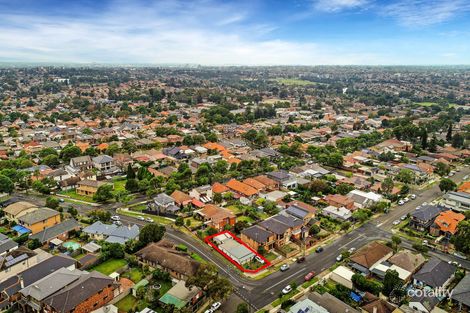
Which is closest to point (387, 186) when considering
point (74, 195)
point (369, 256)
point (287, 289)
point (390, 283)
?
point (369, 256)

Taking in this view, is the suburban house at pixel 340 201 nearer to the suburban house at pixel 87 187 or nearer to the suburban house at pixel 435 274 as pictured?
the suburban house at pixel 435 274

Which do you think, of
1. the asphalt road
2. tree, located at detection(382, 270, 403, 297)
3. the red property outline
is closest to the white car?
Answer: the asphalt road

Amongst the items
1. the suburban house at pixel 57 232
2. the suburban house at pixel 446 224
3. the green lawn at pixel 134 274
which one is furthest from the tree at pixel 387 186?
the suburban house at pixel 57 232

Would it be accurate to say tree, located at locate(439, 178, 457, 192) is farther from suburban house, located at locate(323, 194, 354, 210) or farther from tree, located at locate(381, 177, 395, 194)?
suburban house, located at locate(323, 194, 354, 210)

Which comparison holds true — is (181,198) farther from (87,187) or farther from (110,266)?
(110,266)

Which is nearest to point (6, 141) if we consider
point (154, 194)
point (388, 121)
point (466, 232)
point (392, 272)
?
point (154, 194)

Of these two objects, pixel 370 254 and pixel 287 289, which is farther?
pixel 370 254
